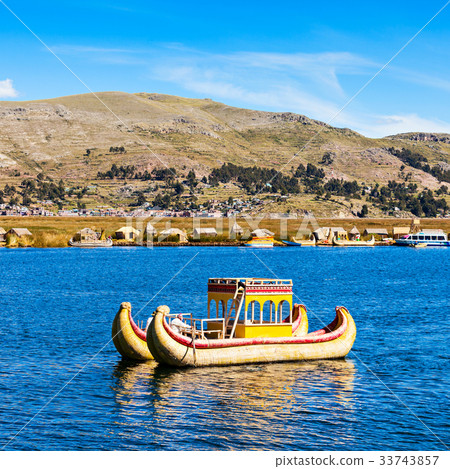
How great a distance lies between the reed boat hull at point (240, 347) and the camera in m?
37.6

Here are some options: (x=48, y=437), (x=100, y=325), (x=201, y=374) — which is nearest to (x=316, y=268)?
(x=100, y=325)

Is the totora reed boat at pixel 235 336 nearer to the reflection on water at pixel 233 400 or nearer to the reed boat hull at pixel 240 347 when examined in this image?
the reed boat hull at pixel 240 347

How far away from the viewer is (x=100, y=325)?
56125 mm

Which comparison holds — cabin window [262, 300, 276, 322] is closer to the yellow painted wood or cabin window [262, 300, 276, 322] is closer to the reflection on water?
the yellow painted wood

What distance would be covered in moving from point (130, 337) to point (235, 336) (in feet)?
21.0

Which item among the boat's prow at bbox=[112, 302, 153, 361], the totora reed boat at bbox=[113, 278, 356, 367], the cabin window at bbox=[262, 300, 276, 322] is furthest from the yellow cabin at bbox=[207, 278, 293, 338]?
the boat's prow at bbox=[112, 302, 153, 361]

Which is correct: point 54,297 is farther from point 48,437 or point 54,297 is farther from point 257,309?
point 48,437

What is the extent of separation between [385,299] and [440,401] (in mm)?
44457

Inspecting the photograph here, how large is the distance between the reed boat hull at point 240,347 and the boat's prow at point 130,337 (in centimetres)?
254

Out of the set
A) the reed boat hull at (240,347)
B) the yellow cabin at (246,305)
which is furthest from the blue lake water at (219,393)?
the yellow cabin at (246,305)

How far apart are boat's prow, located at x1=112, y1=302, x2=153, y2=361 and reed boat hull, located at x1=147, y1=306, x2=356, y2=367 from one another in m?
2.54

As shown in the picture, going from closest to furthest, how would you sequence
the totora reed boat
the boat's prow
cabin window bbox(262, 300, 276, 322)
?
the totora reed boat → the boat's prow → cabin window bbox(262, 300, 276, 322)

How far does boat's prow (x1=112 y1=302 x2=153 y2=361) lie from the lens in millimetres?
40812
